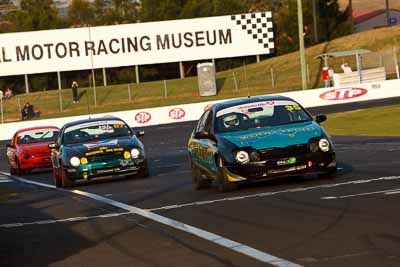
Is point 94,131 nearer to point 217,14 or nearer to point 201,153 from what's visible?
point 201,153

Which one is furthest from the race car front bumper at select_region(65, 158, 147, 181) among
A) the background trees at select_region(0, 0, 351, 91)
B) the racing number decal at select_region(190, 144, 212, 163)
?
the background trees at select_region(0, 0, 351, 91)

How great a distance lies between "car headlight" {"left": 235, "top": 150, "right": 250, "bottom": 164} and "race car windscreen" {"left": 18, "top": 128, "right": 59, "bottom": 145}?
16007 mm

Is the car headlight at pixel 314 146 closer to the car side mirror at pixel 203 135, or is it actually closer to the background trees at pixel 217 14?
the car side mirror at pixel 203 135

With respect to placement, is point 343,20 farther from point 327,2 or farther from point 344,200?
point 344,200

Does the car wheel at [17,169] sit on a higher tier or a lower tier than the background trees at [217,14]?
lower

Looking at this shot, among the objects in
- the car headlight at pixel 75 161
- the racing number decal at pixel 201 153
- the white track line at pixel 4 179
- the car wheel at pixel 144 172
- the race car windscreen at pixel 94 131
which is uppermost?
the race car windscreen at pixel 94 131

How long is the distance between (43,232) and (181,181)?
7.23 meters

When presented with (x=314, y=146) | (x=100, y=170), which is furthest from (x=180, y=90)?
(x=314, y=146)

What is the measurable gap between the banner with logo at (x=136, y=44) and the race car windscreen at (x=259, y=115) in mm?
56886

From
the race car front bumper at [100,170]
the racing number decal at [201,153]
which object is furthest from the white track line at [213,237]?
the race car front bumper at [100,170]

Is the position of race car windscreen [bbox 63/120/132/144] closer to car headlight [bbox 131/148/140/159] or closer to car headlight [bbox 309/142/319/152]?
car headlight [bbox 131/148/140/159]

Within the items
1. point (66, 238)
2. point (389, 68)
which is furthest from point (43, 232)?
point (389, 68)

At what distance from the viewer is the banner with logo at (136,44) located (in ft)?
241

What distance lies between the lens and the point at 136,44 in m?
74.9
